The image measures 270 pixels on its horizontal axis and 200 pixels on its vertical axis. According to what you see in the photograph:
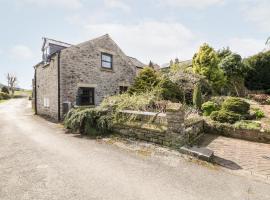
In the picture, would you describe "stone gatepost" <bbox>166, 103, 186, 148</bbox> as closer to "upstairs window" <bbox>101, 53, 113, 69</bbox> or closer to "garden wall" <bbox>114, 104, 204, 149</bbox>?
"garden wall" <bbox>114, 104, 204, 149</bbox>

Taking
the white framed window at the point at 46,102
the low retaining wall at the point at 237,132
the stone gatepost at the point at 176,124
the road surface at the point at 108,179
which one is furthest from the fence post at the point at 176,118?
the white framed window at the point at 46,102

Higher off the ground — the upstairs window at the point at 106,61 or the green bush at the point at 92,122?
the upstairs window at the point at 106,61

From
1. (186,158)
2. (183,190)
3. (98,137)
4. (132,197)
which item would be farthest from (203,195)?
(98,137)

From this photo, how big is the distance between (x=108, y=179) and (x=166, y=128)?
336 cm

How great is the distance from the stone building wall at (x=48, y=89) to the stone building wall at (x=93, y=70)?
932mm

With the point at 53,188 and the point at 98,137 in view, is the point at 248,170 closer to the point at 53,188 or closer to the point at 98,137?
the point at 53,188

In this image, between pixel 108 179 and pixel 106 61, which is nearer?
pixel 108 179

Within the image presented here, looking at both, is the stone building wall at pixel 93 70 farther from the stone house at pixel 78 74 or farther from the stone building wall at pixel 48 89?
the stone building wall at pixel 48 89

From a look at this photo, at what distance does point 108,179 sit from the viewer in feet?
14.6

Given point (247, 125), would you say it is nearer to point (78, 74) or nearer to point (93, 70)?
point (93, 70)

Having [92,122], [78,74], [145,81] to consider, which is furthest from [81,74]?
[92,122]

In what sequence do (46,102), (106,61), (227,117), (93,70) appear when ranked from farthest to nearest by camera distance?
(106,61), (46,102), (93,70), (227,117)

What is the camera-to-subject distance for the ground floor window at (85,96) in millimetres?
13758

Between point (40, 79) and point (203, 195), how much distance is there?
17290 mm
